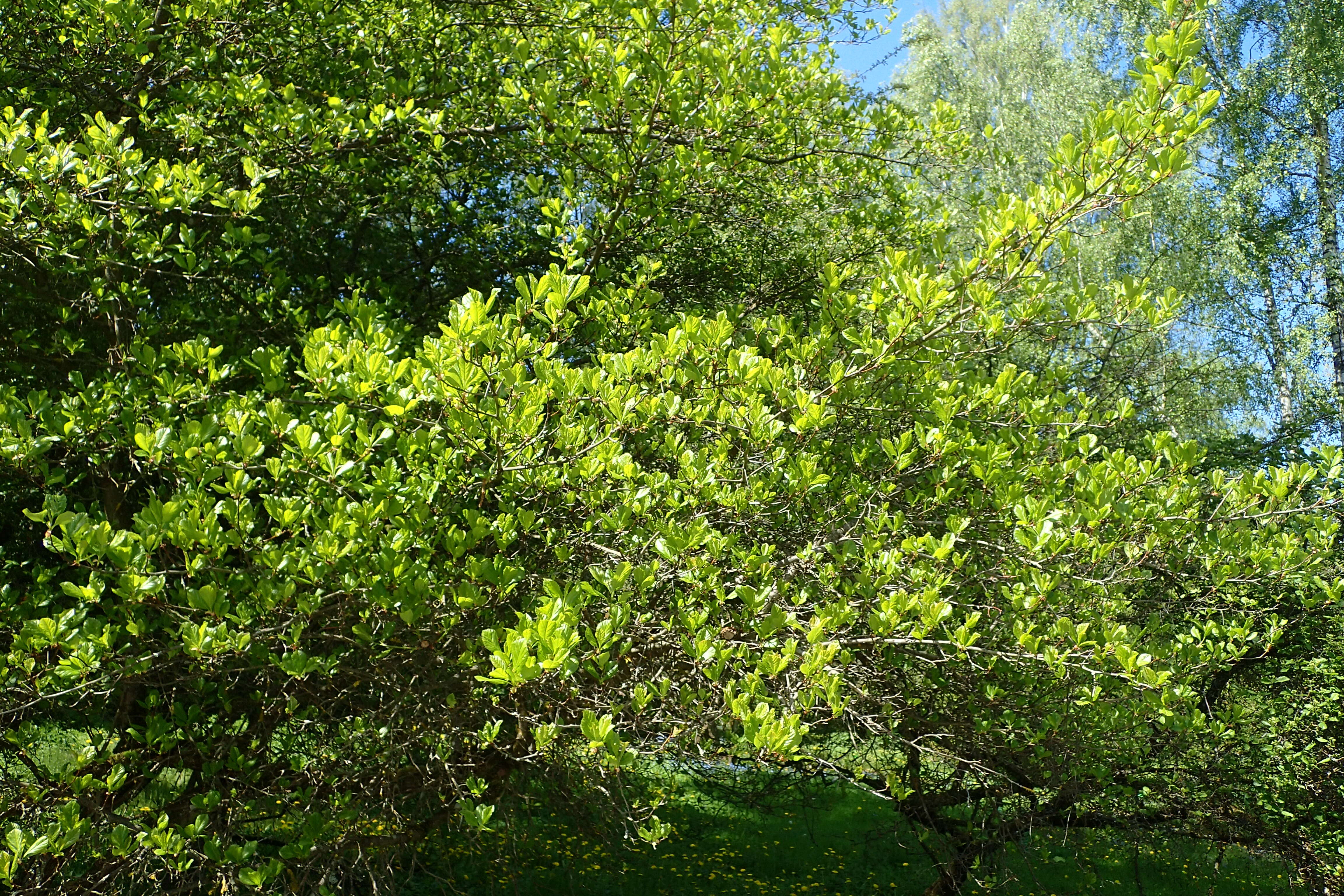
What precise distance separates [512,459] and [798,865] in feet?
19.8

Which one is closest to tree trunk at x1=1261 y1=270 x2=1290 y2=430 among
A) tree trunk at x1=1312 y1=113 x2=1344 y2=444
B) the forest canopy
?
tree trunk at x1=1312 y1=113 x2=1344 y2=444

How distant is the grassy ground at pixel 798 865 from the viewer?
604 centimetres

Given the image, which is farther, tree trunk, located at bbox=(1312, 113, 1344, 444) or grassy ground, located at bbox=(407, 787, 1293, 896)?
tree trunk, located at bbox=(1312, 113, 1344, 444)

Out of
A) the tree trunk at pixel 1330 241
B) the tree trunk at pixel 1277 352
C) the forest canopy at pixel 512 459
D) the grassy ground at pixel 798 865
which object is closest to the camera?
the forest canopy at pixel 512 459

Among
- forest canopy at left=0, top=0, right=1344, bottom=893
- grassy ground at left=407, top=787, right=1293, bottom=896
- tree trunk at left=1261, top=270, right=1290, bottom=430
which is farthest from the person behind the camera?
tree trunk at left=1261, top=270, right=1290, bottom=430

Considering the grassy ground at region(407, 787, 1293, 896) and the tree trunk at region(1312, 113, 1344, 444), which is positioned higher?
the tree trunk at region(1312, 113, 1344, 444)

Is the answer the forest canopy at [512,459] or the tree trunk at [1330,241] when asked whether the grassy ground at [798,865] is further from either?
the tree trunk at [1330,241]

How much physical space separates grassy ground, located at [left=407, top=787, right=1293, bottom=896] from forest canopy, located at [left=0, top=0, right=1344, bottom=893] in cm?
219

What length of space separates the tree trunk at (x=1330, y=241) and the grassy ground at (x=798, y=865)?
7469mm

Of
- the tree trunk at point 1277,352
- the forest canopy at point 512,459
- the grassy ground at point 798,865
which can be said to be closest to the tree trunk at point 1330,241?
the tree trunk at point 1277,352

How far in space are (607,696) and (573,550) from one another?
48cm

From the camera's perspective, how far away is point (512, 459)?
2611mm

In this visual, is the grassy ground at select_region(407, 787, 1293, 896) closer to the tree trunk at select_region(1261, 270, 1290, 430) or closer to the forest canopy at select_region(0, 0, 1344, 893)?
the forest canopy at select_region(0, 0, 1344, 893)

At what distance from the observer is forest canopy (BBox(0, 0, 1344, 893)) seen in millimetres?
2539
